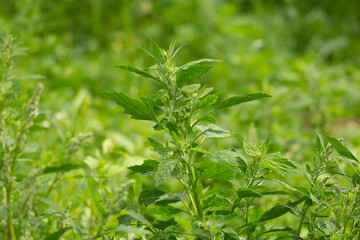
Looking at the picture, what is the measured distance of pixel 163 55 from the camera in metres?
0.80

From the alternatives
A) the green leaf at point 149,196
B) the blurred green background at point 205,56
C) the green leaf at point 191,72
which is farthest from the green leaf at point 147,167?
the blurred green background at point 205,56

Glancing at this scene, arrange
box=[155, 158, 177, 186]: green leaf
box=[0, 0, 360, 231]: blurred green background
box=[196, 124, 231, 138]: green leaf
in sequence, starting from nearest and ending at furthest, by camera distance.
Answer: box=[155, 158, 177, 186]: green leaf → box=[196, 124, 231, 138]: green leaf → box=[0, 0, 360, 231]: blurred green background

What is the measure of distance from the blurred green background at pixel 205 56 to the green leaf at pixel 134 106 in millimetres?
428

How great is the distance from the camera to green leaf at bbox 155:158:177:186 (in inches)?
27.0

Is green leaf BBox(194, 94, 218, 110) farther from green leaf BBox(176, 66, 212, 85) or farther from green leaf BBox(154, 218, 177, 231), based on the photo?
green leaf BBox(154, 218, 177, 231)

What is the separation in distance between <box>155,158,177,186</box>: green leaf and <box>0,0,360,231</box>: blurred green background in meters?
0.48

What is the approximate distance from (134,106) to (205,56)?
2748mm

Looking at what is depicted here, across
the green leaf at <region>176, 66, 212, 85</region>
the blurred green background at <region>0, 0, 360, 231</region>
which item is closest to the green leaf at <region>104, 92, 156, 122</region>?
the green leaf at <region>176, 66, 212, 85</region>

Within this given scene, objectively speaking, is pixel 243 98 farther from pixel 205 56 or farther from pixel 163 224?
pixel 205 56

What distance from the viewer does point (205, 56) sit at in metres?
3.46

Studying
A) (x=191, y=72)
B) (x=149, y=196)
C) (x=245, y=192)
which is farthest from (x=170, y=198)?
(x=191, y=72)

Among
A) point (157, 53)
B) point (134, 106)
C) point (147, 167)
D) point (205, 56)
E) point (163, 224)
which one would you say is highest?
point (205, 56)

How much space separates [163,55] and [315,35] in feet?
13.4

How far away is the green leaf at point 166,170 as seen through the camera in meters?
0.68
